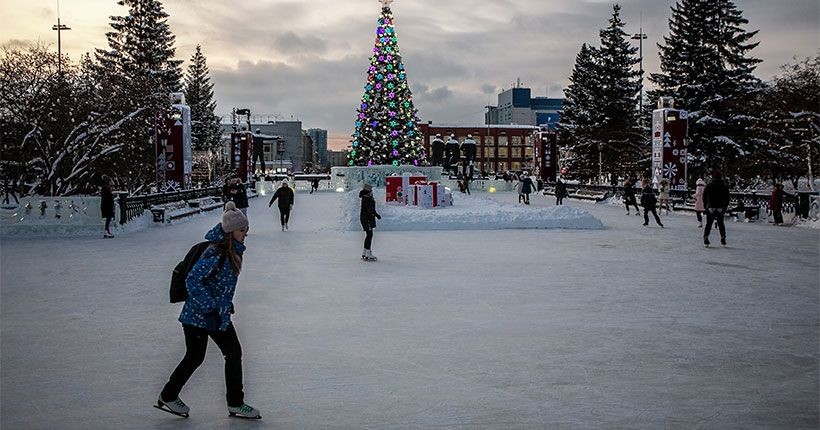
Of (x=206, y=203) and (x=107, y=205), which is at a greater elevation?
(x=107, y=205)

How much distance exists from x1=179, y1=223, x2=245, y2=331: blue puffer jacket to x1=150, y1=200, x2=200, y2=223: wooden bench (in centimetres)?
1907

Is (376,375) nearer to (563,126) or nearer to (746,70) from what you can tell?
(746,70)

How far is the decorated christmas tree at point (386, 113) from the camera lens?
47469mm

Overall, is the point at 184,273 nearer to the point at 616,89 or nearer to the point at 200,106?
the point at 616,89

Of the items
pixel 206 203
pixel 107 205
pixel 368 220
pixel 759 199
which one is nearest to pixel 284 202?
pixel 107 205

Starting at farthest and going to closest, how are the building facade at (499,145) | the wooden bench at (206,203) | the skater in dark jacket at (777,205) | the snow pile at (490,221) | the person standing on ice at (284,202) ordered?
the building facade at (499,145), the wooden bench at (206,203), the skater in dark jacket at (777,205), the snow pile at (490,221), the person standing on ice at (284,202)

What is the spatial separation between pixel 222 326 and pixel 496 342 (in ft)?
10.2

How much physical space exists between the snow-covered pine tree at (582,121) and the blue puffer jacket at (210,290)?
4695 centimetres

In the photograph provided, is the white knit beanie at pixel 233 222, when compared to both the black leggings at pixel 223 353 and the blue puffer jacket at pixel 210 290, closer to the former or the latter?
the blue puffer jacket at pixel 210 290

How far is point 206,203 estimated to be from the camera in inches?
1230

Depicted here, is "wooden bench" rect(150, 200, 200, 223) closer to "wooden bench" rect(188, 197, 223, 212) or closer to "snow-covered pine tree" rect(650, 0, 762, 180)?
"wooden bench" rect(188, 197, 223, 212)

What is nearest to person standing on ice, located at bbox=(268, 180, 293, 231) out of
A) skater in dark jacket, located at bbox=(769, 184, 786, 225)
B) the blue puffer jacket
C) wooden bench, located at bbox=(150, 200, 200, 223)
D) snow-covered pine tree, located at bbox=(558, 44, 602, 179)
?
wooden bench, located at bbox=(150, 200, 200, 223)

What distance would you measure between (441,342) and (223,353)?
270 centimetres

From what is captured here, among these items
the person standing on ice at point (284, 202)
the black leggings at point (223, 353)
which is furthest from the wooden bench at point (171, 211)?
the black leggings at point (223, 353)
